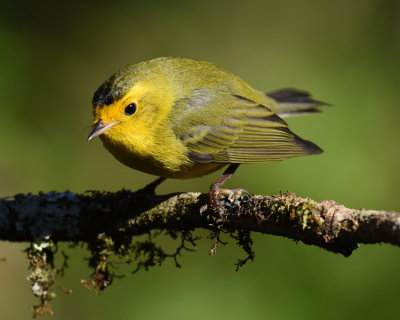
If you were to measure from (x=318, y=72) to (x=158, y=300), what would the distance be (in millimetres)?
3388

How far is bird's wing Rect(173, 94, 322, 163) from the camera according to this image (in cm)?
394

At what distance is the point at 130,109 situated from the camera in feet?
12.4

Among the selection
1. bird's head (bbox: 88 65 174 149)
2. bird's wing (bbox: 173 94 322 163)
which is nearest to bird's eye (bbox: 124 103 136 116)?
bird's head (bbox: 88 65 174 149)

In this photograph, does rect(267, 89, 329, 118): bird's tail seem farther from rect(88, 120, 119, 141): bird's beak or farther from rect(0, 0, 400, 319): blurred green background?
rect(88, 120, 119, 141): bird's beak

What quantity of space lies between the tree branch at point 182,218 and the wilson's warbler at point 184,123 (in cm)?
36

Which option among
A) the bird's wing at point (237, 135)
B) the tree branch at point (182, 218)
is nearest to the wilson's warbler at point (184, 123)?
the bird's wing at point (237, 135)

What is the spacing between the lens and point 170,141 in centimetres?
383

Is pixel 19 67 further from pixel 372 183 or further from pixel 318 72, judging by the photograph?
pixel 372 183

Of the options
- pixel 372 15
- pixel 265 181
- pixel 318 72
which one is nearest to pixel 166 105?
pixel 265 181

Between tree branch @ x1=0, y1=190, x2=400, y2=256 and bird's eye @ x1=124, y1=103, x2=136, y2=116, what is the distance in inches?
23.5

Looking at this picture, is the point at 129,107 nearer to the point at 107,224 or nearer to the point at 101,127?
the point at 101,127

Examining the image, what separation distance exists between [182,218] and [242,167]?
7.19 ft

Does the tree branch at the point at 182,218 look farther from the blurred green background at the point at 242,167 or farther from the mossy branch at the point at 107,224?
the blurred green background at the point at 242,167

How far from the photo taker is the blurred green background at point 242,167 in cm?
421
